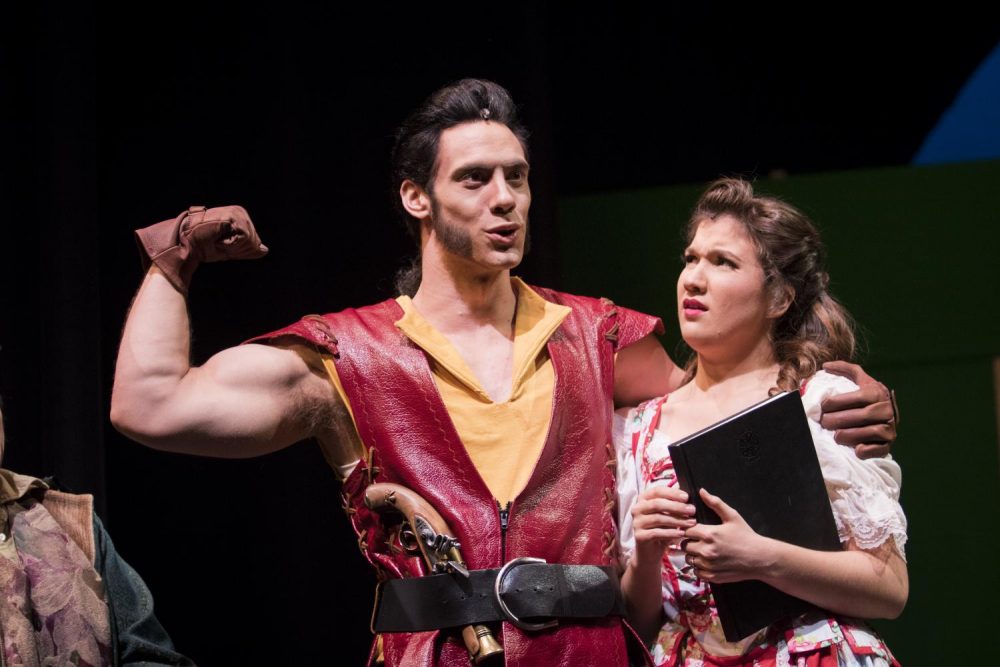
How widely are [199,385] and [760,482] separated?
3.68 feet

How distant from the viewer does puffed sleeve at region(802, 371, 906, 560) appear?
2812 mm

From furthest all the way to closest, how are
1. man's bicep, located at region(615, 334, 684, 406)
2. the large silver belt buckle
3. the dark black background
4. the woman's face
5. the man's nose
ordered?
the dark black background < man's bicep, located at region(615, 334, 684, 406) < the woman's face < the man's nose < the large silver belt buckle

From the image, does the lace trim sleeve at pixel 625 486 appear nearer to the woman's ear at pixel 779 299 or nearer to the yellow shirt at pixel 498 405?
the yellow shirt at pixel 498 405

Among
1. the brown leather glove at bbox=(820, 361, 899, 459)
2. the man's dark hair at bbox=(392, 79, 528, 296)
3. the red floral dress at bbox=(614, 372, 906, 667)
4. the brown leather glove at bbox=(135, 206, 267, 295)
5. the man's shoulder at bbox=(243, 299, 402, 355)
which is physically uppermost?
the man's dark hair at bbox=(392, 79, 528, 296)

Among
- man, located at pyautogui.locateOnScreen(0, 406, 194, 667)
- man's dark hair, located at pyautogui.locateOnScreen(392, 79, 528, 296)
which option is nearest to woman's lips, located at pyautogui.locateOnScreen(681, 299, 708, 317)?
man's dark hair, located at pyautogui.locateOnScreen(392, 79, 528, 296)

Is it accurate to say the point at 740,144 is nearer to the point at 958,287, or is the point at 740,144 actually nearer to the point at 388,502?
the point at 958,287

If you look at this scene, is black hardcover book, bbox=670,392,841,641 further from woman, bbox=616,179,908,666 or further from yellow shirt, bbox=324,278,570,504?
yellow shirt, bbox=324,278,570,504

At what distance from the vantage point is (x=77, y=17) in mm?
3600

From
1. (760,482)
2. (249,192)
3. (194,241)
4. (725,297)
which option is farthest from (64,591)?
(725,297)

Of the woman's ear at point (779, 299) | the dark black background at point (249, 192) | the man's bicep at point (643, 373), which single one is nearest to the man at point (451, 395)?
the man's bicep at point (643, 373)

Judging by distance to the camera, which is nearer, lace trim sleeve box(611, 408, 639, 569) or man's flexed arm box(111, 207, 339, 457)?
man's flexed arm box(111, 207, 339, 457)

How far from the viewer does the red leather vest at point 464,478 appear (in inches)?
108

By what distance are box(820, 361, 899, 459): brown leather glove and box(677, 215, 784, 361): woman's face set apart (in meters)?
0.28

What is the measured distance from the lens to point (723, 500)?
2744 mm
